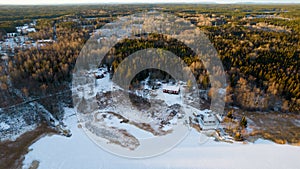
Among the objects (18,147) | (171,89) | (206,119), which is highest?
(171,89)

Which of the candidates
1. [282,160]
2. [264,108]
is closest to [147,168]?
[282,160]

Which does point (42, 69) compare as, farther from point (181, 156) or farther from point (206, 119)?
point (206, 119)

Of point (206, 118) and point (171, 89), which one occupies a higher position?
point (171, 89)

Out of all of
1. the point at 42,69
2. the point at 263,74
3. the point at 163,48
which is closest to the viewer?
the point at 42,69

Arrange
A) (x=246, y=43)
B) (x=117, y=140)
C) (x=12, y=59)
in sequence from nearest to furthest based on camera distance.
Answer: (x=117, y=140)
(x=12, y=59)
(x=246, y=43)

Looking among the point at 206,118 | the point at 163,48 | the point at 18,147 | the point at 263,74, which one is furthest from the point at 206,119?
the point at 163,48

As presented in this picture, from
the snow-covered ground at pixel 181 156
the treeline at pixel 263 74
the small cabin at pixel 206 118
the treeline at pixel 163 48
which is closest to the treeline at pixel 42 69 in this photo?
the treeline at pixel 163 48

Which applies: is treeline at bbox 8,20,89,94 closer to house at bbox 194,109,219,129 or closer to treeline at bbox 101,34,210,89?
treeline at bbox 101,34,210,89

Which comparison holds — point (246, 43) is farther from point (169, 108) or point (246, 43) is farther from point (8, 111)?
point (8, 111)
